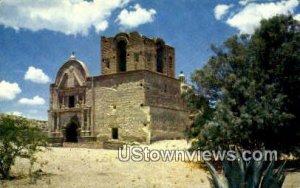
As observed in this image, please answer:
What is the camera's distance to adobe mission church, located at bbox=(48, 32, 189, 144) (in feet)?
101

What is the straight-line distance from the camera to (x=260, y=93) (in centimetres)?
1847

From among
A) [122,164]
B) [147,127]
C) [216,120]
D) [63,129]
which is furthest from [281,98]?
[63,129]

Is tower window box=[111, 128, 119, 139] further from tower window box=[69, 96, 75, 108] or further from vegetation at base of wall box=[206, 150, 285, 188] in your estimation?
vegetation at base of wall box=[206, 150, 285, 188]

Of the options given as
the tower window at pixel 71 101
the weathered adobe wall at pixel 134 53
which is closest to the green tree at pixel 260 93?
the weathered adobe wall at pixel 134 53

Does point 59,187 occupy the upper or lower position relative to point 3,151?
lower

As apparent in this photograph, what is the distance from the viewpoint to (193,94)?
2070cm

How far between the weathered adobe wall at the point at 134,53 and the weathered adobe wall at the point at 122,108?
0.81 m

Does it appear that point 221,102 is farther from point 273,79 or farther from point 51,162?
point 51,162

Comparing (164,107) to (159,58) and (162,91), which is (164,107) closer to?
(162,91)

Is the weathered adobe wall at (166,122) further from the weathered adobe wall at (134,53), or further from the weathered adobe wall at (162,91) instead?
the weathered adobe wall at (134,53)

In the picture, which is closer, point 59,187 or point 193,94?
point 59,187

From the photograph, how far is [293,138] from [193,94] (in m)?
4.95

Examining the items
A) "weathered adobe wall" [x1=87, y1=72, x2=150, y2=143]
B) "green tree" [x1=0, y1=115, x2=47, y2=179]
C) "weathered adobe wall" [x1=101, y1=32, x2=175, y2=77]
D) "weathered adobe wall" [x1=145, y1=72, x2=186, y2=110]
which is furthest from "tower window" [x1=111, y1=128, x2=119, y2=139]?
"green tree" [x1=0, y1=115, x2=47, y2=179]

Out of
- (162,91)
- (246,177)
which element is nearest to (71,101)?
(162,91)
